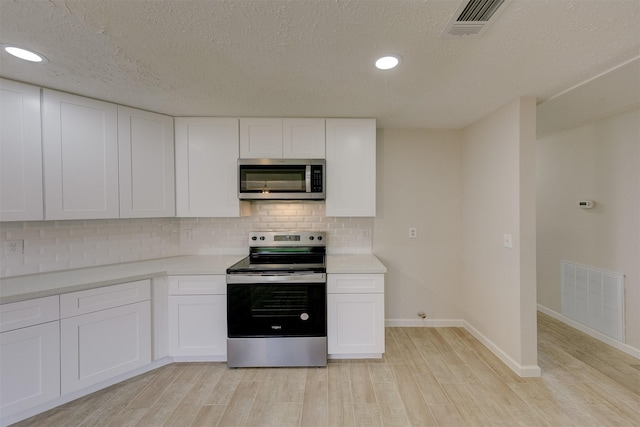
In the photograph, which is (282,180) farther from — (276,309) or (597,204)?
(597,204)

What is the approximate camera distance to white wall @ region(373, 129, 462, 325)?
290cm

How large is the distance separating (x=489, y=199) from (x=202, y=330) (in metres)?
2.89

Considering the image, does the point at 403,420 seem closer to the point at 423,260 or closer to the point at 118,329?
the point at 423,260

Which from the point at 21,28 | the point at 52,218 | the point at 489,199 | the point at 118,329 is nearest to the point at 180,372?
the point at 118,329

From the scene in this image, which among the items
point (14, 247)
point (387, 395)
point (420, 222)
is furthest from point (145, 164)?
point (420, 222)

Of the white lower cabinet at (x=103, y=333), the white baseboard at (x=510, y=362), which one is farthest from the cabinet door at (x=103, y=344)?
the white baseboard at (x=510, y=362)

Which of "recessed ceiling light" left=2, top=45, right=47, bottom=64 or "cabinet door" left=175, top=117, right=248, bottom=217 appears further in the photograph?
"cabinet door" left=175, top=117, right=248, bottom=217

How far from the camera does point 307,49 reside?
140 cm

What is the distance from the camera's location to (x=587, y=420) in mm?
1601

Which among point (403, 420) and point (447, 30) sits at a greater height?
point (447, 30)

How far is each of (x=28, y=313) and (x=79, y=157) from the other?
3.77ft

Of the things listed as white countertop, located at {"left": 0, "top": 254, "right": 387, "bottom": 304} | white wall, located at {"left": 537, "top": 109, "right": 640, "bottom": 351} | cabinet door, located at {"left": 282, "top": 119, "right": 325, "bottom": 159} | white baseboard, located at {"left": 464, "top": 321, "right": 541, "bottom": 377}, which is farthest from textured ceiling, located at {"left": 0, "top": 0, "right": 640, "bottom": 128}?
white baseboard, located at {"left": 464, "top": 321, "right": 541, "bottom": 377}

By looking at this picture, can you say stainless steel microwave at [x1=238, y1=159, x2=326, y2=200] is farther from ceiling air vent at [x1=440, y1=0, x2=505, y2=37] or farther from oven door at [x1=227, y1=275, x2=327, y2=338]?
ceiling air vent at [x1=440, y1=0, x2=505, y2=37]

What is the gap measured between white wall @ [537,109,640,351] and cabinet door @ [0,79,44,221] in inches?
195
